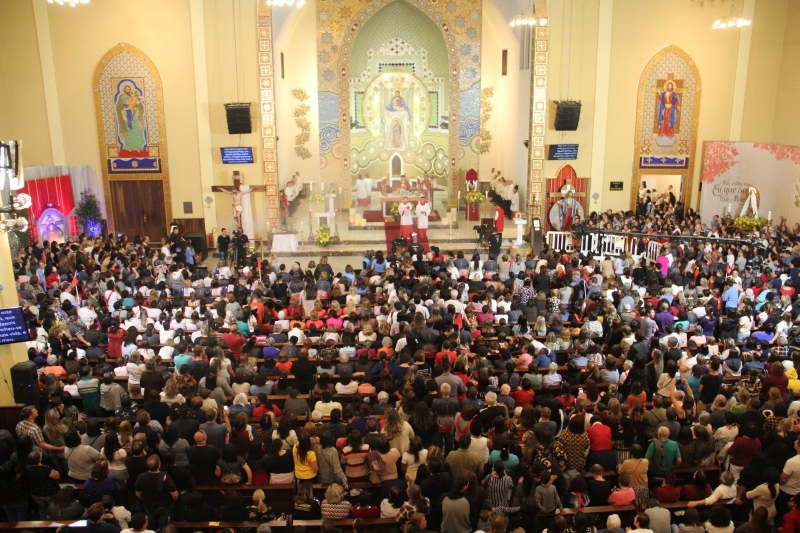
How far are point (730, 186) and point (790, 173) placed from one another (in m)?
1.56

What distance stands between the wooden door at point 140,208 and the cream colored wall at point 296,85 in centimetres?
375

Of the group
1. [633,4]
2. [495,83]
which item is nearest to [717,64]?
[633,4]

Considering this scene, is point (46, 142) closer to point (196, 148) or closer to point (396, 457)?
point (196, 148)

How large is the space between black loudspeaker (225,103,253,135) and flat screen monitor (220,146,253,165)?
435 mm

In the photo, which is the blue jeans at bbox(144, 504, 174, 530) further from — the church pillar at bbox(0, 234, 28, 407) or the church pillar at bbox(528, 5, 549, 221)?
the church pillar at bbox(528, 5, 549, 221)

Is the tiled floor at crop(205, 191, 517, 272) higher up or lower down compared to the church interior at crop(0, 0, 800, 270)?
lower down

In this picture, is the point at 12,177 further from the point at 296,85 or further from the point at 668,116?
the point at 668,116

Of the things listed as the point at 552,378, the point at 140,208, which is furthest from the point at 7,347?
the point at 140,208

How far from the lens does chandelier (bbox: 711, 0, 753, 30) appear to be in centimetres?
1677

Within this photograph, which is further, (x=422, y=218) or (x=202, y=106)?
(x=422, y=218)

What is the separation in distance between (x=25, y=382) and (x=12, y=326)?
76 centimetres

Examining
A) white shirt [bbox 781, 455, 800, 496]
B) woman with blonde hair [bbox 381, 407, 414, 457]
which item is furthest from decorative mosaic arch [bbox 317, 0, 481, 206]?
white shirt [bbox 781, 455, 800, 496]

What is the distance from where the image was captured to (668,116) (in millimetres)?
18625

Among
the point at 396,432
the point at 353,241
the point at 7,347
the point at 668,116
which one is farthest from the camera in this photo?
the point at 668,116
